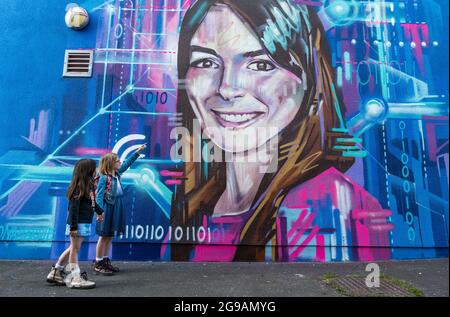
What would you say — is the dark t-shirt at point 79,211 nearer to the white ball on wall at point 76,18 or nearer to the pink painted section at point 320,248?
the white ball on wall at point 76,18

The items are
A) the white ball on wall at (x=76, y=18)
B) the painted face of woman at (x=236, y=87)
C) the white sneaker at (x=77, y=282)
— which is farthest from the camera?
the white ball on wall at (x=76, y=18)

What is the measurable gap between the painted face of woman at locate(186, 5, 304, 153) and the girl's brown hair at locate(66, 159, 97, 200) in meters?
2.18

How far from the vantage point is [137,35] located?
6.65 metres

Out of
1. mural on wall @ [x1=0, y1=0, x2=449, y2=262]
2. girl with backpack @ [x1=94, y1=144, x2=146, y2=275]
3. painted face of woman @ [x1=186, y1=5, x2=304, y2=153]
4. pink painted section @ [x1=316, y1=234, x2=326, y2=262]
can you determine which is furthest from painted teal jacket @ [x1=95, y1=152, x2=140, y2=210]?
pink painted section @ [x1=316, y1=234, x2=326, y2=262]

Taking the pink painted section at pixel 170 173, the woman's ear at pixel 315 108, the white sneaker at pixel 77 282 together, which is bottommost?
the white sneaker at pixel 77 282

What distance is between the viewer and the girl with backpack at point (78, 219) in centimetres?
464

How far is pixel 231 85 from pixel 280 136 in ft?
3.87

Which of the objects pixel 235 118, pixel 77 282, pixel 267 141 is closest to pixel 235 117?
pixel 235 118

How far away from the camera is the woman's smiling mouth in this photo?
6449mm

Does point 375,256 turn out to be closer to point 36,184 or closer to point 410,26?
point 410,26

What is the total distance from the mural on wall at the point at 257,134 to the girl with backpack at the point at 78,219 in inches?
54.3

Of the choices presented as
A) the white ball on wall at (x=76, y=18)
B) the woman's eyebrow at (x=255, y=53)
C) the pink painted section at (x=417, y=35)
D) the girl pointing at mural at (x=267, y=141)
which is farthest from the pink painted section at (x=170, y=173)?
the pink painted section at (x=417, y=35)

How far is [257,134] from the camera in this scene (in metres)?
6.44
